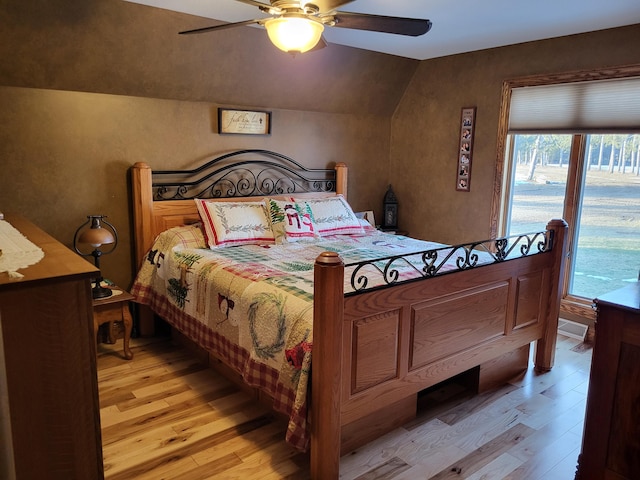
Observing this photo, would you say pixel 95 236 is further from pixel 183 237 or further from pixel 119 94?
pixel 119 94

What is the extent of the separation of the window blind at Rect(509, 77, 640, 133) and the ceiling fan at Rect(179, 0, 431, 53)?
6.59 ft

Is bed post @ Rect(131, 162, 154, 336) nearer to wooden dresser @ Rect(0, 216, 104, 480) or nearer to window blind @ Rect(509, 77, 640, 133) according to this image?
wooden dresser @ Rect(0, 216, 104, 480)

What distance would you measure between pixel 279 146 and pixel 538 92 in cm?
221

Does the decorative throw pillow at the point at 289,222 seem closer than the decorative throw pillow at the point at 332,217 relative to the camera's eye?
Yes

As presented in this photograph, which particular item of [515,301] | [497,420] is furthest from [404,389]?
[515,301]

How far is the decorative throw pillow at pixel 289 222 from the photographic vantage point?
362cm

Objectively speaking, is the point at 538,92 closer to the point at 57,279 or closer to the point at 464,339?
the point at 464,339

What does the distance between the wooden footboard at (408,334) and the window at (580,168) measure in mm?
923

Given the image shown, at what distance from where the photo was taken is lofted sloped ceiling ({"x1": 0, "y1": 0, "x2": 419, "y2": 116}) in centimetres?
291

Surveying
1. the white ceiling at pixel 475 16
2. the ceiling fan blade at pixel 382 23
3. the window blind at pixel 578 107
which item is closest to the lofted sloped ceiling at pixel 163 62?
the white ceiling at pixel 475 16

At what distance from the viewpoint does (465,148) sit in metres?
4.43

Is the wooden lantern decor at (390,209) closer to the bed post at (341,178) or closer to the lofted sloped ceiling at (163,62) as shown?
the bed post at (341,178)

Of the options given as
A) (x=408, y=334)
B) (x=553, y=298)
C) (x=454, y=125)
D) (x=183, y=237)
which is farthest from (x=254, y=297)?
(x=454, y=125)

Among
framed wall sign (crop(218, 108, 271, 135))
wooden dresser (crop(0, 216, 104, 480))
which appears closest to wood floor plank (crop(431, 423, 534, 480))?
wooden dresser (crop(0, 216, 104, 480))
